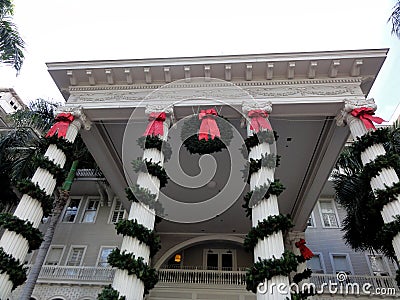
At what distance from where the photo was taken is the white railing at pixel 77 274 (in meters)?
15.0

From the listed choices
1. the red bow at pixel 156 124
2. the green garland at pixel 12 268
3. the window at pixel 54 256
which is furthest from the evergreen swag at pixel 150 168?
the window at pixel 54 256

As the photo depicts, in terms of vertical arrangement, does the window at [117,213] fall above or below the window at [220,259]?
above

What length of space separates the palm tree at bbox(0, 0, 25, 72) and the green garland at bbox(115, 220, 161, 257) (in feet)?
31.1

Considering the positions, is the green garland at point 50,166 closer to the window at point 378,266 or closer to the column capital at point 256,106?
the column capital at point 256,106

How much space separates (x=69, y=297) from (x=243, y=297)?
872cm

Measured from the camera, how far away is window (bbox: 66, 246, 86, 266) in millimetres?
16453

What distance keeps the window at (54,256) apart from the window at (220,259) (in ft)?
27.7

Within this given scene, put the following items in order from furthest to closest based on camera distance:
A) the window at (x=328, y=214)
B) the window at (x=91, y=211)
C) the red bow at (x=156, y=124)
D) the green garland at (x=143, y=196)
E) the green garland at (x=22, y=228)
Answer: the window at (x=91, y=211)
the window at (x=328, y=214)
the red bow at (x=156, y=124)
the green garland at (x=143, y=196)
the green garland at (x=22, y=228)

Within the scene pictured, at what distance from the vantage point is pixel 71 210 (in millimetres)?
18688


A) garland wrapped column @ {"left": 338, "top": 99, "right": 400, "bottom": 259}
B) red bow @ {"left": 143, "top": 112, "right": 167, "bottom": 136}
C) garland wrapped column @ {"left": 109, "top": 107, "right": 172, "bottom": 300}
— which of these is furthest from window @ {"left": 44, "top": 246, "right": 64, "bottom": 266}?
garland wrapped column @ {"left": 338, "top": 99, "right": 400, "bottom": 259}

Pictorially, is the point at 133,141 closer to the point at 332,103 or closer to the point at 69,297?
the point at 332,103

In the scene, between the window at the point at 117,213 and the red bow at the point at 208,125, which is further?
the window at the point at 117,213

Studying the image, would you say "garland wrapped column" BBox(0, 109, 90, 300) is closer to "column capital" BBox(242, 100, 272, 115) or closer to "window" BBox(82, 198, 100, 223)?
"column capital" BBox(242, 100, 272, 115)

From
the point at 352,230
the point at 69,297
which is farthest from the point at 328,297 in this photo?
the point at 69,297
